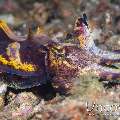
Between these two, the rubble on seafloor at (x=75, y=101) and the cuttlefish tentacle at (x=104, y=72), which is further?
the cuttlefish tentacle at (x=104, y=72)

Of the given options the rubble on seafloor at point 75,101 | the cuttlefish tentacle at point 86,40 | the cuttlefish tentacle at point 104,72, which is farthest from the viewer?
the cuttlefish tentacle at point 86,40

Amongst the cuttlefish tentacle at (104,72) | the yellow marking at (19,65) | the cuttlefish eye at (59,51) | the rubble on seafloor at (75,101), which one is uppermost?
the cuttlefish eye at (59,51)

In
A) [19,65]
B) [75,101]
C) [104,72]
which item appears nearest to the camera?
[75,101]

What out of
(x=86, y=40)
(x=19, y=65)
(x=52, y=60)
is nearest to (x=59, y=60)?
(x=52, y=60)

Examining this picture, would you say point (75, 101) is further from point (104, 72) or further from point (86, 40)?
point (86, 40)

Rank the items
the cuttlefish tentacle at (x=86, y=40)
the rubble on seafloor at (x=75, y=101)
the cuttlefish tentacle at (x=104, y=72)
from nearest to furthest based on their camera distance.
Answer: the rubble on seafloor at (x=75, y=101) → the cuttlefish tentacle at (x=104, y=72) → the cuttlefish tentacle at (x=86, y=40)

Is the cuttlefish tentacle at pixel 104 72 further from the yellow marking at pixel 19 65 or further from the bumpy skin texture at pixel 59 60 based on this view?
the yellow marking at pixel 19 65

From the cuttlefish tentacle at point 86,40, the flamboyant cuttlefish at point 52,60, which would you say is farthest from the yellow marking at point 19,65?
the cuttlefish tentacle at point 86,40
